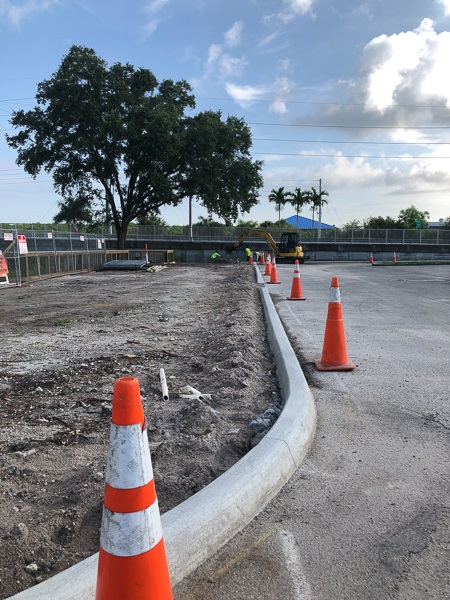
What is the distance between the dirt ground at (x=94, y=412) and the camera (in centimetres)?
249

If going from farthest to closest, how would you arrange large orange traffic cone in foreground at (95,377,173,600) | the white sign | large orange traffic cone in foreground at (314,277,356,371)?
1. the white sign
2. large orange traffic cone in foreground at (314,277,356,371)
3. large orange traffic cone in foreground at (95,377,173,600)

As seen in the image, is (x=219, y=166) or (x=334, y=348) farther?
(x=219, y=166)

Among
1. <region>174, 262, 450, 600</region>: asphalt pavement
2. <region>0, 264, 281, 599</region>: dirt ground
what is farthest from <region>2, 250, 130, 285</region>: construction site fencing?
<region>174, 262, 450, 600</region>: asphalt pavement

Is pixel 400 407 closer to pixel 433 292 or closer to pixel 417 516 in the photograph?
pixel 417 516

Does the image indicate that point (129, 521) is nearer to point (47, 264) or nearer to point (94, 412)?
point (94, 412)

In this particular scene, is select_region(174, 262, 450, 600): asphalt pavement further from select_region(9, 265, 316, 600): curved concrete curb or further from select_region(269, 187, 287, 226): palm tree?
select_region(269, 187, 287, 226): palm tree

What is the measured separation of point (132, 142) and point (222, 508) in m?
36.6

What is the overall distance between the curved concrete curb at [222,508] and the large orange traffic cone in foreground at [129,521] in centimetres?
28

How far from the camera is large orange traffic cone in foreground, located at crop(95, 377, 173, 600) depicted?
67.3 inches

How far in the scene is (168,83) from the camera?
1553 inches

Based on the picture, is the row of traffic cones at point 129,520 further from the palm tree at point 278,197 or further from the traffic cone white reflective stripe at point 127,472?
the palm tree at point 278,197

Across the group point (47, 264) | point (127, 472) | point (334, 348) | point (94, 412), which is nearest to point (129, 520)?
point (127, 472)

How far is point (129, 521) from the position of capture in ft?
5.65

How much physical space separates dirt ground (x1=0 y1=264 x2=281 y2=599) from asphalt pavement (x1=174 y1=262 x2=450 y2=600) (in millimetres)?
490
